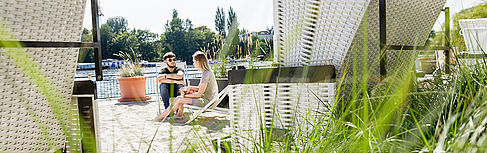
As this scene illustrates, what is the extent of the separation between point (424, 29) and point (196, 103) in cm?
252

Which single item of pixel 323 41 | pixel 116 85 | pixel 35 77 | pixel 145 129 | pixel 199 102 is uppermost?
pixel 323 41

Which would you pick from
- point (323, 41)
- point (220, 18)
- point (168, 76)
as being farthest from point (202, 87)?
point (220, 18)

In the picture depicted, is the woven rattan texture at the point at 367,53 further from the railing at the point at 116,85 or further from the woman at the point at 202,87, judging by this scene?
the railing at the point at 116,85

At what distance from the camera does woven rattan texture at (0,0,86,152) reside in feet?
5.12

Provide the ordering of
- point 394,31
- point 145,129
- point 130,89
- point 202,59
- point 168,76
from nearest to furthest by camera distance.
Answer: point 394,31
point 145,129
point 202,59
point 168,76
point 130,89

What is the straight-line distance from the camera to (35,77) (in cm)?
146

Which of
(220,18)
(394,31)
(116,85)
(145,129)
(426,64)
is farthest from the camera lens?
(116,85)

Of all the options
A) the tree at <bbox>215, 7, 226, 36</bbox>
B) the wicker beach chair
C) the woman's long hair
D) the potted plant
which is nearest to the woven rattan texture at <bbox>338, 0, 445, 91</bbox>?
the wicker beach chair

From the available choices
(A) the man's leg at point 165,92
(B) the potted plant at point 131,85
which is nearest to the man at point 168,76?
(A) the man's leg at point 165,92

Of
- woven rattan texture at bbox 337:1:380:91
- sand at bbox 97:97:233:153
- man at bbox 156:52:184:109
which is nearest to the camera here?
woven rattan texture at bbox 337:1:380:91

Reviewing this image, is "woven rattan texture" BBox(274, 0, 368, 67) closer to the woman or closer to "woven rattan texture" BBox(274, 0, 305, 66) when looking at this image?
"woven rattan texture" BBox(274, 0, 305, 66)

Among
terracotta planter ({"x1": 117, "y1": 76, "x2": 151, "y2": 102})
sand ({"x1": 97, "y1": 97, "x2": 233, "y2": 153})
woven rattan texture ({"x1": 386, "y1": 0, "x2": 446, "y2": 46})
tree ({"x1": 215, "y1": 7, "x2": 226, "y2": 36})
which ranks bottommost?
sand ({"x1": 97, "y1": 97, "x2": 233, "y2": 153})

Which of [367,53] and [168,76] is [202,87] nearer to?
[168,76]

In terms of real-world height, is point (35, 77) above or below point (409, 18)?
below
